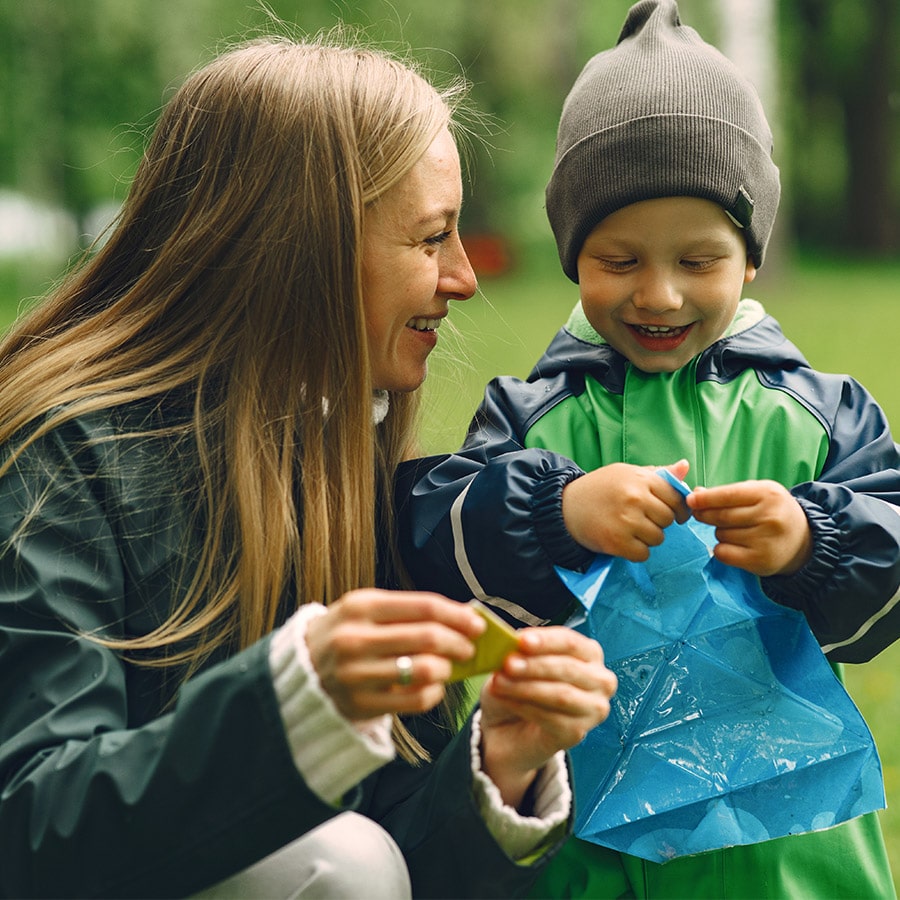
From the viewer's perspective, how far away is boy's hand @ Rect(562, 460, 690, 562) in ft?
7.57

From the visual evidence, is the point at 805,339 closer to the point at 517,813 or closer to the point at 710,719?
the point at 710,719

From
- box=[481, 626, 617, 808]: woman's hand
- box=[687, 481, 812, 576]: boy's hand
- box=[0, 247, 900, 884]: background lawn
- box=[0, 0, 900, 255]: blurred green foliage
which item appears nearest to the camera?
box=[481, 626, 617, 808]: woman's hand

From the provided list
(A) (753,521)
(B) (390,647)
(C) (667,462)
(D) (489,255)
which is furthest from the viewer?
(D) (489,255)

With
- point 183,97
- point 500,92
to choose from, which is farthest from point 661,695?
point 500,92

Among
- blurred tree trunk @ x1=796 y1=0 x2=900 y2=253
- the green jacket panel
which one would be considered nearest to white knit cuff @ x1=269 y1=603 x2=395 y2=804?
the green jacket panel

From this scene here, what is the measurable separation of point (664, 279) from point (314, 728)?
1.15 metres

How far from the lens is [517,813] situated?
221 centimetres

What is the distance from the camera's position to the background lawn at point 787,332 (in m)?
3.34

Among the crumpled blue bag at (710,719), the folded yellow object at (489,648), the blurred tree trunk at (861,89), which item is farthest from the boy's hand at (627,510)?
the blurred tree trunk at (861,89)

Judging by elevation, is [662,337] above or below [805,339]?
above

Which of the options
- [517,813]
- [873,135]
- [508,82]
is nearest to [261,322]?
[517,813]

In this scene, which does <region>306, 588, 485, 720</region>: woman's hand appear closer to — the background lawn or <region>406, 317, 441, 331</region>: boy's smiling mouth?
<region>406, 317, 441, 331</region>: boy's smiling mouth

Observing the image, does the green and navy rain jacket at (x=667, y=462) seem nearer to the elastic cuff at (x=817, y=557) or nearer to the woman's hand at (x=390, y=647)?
the elastic cuff at (x=817, y=557)

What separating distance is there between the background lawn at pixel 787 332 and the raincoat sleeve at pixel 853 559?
Answer: 79cm
